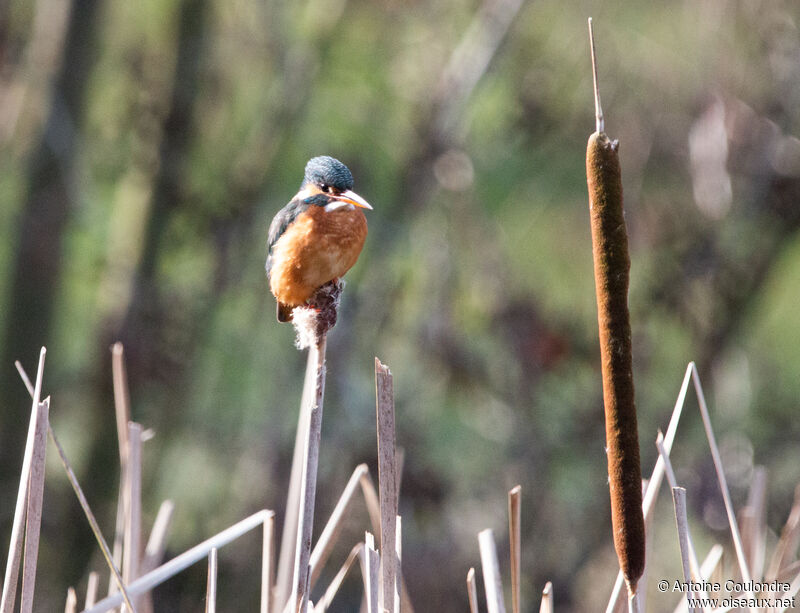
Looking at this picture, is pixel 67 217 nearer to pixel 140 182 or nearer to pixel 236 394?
pixel 140 182

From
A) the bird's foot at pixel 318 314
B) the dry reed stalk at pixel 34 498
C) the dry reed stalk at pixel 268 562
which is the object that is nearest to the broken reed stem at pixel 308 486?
the bird's foot at pixel 318 314

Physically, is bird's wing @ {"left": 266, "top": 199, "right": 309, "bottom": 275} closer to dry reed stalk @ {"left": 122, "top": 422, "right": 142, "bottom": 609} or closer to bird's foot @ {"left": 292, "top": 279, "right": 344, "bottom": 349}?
bird's foot @ {"left": 292, "top": 279, "right": 344, "bottom": 349}

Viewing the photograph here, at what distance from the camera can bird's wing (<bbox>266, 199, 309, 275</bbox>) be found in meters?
1.85

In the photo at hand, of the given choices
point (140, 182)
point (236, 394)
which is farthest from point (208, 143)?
point (236, 394)

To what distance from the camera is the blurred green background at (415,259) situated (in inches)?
225

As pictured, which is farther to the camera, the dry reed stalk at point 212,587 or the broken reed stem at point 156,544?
the broken reed stem at point 156,544

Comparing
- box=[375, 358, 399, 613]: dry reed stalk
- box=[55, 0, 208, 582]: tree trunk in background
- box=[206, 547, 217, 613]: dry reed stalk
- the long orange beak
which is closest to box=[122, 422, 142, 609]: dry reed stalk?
box=[206, 547, 217, 613]: dry reed stalk

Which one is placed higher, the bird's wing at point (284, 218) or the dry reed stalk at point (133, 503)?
the bird's wing at point (284, 218)

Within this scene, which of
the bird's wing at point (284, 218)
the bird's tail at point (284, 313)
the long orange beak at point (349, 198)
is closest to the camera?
the long orange beak at point (349, 198)

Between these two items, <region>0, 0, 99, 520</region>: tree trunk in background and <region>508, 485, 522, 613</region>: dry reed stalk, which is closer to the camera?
<region>508, 485, 522, 613</region>: dry reed stalk

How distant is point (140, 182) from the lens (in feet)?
20.3

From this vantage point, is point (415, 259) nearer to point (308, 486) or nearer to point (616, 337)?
point (308, 486)

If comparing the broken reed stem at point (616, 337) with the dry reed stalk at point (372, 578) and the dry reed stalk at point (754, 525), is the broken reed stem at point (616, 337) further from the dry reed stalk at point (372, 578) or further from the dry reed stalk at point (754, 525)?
the dry reed stalk at point (754, 525)

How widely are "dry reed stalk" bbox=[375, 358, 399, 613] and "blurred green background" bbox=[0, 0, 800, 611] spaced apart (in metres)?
3.91
